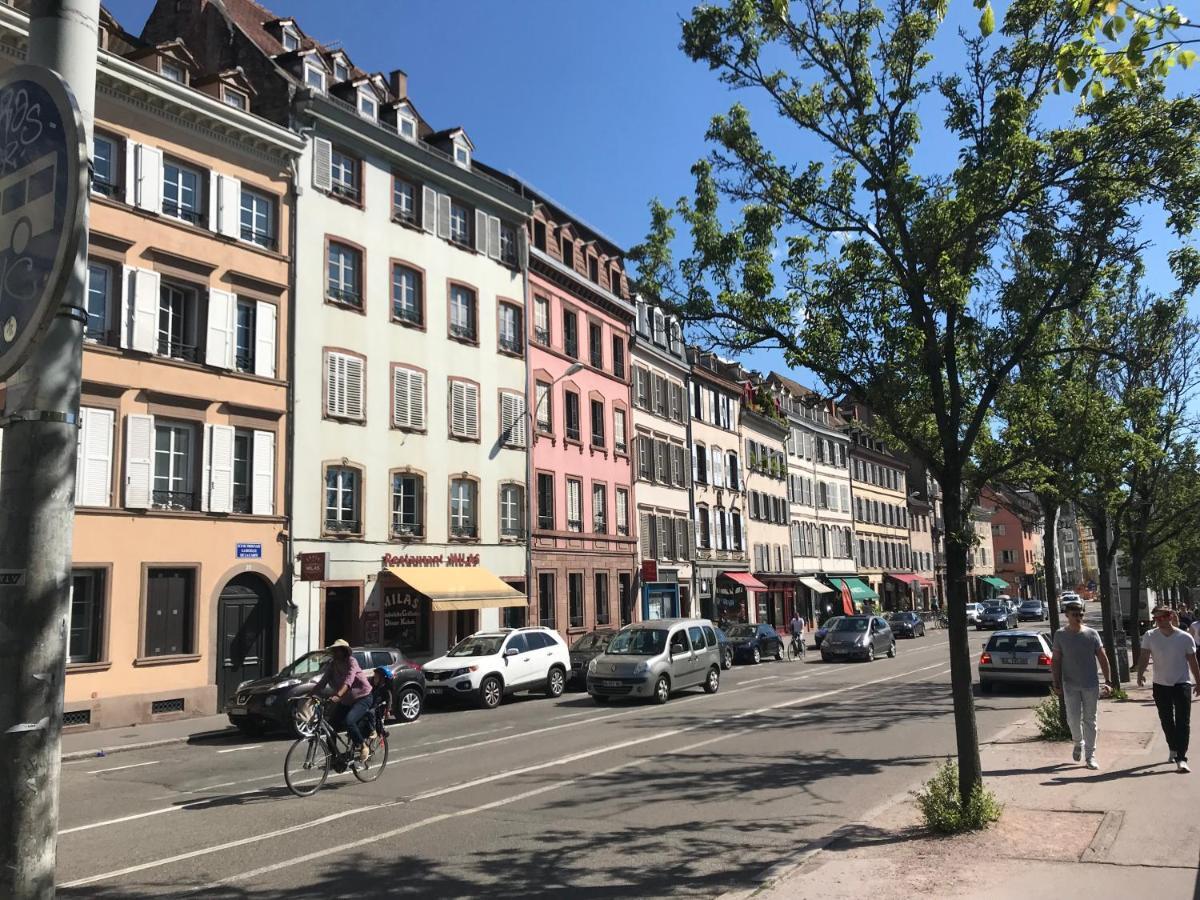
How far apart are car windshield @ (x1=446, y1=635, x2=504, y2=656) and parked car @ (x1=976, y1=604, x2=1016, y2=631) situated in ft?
138

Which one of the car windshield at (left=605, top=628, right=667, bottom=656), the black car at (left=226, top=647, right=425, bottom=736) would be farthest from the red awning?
the black car at (left=226, top=647, right=425, bottom=736)

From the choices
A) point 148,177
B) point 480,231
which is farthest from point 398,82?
point 148,177

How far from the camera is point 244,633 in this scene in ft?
74.8

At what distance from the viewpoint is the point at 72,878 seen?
7.51 m

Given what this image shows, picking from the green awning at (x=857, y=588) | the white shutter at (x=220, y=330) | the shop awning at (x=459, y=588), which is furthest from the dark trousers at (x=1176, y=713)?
the green awning at (x=857, y=588)

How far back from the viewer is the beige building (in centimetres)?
1986

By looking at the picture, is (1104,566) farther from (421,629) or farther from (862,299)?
(421,629)

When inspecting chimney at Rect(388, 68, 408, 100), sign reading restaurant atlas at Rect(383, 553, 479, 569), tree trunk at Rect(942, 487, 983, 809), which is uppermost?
chimney at Rect(388, 68, 408, 100)

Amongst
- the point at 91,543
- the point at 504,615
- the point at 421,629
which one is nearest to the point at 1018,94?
the point at 91,543

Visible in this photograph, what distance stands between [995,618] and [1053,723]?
1909 inches

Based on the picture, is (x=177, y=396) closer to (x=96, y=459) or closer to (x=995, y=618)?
(x=96, y=459)

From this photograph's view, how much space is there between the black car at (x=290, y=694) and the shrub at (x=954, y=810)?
11.3 m

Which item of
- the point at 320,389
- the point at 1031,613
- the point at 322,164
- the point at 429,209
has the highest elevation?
the point at 429,209

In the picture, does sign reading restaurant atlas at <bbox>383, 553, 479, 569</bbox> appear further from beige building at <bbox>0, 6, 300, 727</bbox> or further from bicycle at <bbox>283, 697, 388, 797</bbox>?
bicycle at <bbox>283, 697, 388, 797</bbox>
